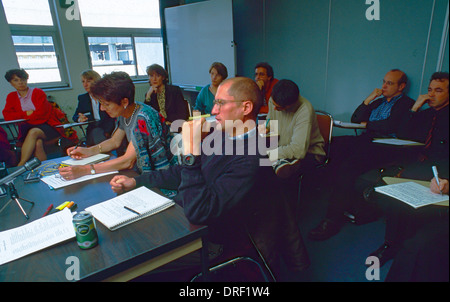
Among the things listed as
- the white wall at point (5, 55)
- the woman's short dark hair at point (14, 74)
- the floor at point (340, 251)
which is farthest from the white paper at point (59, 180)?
the white wall at point (5, 55)

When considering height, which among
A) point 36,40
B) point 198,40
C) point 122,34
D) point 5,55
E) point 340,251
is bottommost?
point 340,251

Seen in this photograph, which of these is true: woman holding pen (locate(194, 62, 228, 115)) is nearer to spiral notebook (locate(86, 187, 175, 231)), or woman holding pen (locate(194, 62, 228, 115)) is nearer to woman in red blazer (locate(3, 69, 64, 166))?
woman in red blazer (locate(3, 69, 64, 166))

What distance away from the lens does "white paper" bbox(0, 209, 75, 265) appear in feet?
3.04

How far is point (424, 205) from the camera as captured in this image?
0.75 metres

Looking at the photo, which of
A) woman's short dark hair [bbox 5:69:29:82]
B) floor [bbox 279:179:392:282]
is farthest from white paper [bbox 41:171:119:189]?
woman's short dark hair [bbox 5:69:29:82]

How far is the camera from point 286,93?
2.24 m

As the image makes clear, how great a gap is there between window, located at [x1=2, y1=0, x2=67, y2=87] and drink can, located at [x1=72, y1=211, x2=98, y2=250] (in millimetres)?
4983

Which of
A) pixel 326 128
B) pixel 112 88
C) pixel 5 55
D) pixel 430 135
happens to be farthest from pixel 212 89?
pixel 5 55

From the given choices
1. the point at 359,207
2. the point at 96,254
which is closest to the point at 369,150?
the point at 359,207

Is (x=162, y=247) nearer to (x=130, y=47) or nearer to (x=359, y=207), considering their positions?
(x=359, y=207)

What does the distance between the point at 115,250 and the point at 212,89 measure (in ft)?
9.27

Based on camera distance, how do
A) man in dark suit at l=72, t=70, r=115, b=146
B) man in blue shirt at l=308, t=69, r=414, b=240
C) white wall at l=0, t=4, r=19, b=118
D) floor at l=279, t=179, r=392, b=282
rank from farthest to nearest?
white wall at l=0, t=4, r=19, b=118, man in dark suit at l=72, t=70, r=115, b=146, man in blue shirt at l=308, t=69, r=414, b=240, floor at l=279, t=179, r=392, b=282

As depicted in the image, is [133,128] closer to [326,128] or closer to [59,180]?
[59,180]

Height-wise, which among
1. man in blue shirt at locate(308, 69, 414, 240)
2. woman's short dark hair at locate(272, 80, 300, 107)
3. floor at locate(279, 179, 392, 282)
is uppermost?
woman's short dark hair at locate(272, 80, 300, 107)
